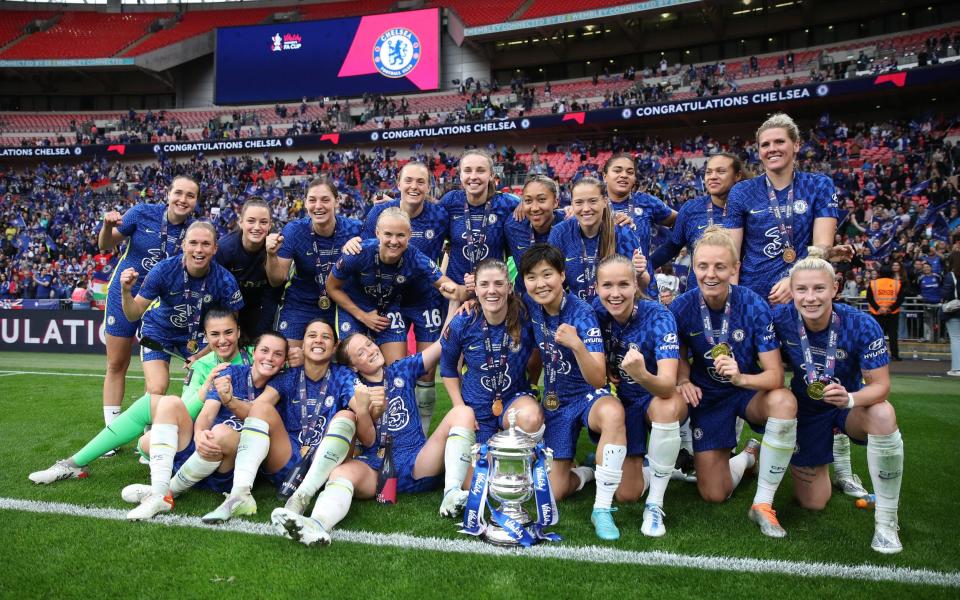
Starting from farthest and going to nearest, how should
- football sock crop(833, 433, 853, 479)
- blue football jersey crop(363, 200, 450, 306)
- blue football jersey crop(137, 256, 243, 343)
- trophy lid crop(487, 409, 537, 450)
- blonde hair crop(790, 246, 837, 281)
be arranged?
blue football jersey crop(363, 200, 450, 306) < blue football jersey crop(137, 256, 243, 343) < football sock crop(833, 433, 853, 479) < blonde hair crop(790, 246, 837, 281) < trophy lid crop(487, 409, 537, 450)

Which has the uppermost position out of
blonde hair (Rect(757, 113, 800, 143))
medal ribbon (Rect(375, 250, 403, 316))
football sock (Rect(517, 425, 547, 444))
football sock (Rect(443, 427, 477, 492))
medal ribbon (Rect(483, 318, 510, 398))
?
blonde hair (Rect(757, 113, 800, 143))

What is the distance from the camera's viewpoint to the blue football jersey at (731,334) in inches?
146

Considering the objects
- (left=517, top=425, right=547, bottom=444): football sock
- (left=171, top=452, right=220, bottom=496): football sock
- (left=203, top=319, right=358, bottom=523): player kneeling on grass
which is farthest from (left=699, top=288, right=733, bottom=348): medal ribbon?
(left=171, top=452, right=220, bottom=496): football sock

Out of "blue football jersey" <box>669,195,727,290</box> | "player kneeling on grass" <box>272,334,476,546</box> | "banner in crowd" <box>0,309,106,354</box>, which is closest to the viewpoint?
"player kneeling on grass" <box>272,334,476,546</box>

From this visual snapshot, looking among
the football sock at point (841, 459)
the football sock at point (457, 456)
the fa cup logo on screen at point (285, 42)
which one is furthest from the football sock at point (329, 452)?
the fa cup logo on screen at point (285, 42)

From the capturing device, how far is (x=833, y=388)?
3.23m

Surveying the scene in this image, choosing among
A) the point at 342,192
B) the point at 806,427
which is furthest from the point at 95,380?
the point at 342,192

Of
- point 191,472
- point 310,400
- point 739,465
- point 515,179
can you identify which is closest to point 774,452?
point 739,465

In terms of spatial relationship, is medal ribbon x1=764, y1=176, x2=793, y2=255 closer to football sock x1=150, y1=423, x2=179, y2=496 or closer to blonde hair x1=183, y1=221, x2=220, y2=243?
blonde hair x1=183, y1=221, x2=220, y2=243

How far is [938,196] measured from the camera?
17.2 metres

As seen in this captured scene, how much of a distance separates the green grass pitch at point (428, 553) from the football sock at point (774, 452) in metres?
0.22

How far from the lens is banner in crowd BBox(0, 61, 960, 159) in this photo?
74.3 feet

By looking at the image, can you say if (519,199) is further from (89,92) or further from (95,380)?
(89,92)

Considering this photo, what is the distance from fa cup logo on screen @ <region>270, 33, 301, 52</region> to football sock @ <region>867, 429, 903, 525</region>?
3758 centimetres
